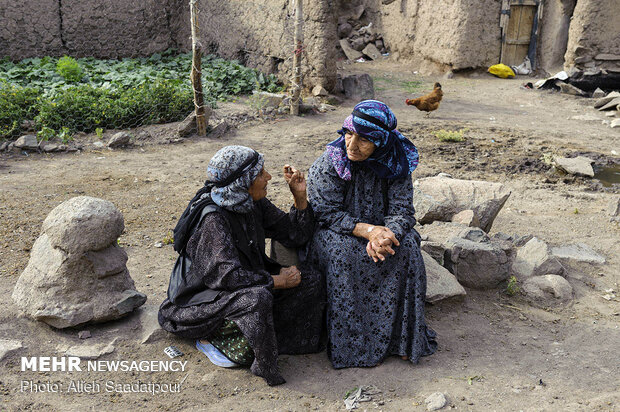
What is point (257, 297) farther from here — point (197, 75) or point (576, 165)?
point (576, 165)

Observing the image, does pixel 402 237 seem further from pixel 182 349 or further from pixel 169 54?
pixel 169 54

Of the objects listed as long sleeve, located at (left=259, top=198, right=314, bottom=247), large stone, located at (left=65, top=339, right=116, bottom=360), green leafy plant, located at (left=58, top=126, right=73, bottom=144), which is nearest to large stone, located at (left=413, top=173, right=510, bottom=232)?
long sleeve, located at (left=259, top=198, right=314, bottom=247)

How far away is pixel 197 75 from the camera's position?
7832 mm

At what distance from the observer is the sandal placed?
3404 mm

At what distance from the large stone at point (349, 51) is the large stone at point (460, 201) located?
10998 mm

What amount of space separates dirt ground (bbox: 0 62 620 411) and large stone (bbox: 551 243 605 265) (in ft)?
0.30

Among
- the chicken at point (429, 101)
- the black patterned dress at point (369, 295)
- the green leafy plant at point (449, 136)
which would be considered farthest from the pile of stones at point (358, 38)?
Result: the black patterned dress at point (369, 295)

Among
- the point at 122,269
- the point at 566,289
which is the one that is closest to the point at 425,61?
the point at 566,289

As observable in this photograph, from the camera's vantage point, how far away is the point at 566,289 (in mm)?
4414

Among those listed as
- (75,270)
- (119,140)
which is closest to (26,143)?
(119,140)

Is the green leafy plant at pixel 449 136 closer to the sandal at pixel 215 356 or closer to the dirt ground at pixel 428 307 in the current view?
the dirt ground at pixel 428 307

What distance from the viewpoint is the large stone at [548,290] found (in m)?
4.36

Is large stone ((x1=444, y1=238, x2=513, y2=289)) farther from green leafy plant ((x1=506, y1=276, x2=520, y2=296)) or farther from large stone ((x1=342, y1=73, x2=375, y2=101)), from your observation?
large stone ((x1=342, y1=73, x2=375, y2=101))

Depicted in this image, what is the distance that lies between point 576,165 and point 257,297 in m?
5.42
